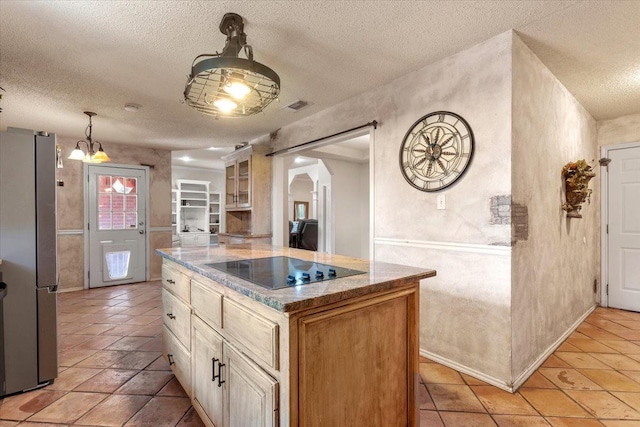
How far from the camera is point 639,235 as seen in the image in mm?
3586

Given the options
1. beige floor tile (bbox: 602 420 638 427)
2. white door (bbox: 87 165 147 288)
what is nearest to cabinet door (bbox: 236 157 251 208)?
white door (bbox: 87 165 147 288)

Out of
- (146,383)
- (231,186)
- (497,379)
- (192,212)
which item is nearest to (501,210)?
(497,379)

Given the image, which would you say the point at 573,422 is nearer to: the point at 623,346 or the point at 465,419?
the point at 465,419

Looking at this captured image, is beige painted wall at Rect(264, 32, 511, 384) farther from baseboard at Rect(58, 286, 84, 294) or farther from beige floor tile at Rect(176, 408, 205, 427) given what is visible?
baseboard at Rect(58, 286, 84, 294)

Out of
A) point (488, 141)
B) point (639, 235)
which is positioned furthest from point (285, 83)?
point (639, 235)

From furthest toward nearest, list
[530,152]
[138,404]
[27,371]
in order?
1. [530,152]
2. [27,371]
3. [138,404]

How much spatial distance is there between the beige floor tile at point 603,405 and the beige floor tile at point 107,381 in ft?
9.77

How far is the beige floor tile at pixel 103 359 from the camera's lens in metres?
2.41

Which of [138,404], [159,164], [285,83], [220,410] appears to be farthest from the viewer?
[159,164]

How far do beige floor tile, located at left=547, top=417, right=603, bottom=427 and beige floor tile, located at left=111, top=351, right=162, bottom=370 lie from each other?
2711 millimetres

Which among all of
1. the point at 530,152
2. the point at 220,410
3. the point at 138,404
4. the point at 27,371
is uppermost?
the point at 530,152

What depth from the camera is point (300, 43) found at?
2111 millimetres

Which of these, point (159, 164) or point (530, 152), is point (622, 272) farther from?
point (159, 164)

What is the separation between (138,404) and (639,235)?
16.9 feet
